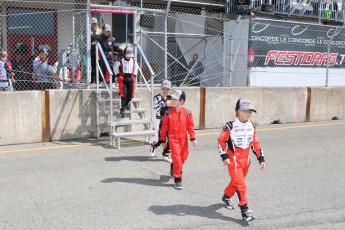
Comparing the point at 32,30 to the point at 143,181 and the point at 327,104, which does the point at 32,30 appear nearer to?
the point at 327,104

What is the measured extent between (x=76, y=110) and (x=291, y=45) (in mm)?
10209

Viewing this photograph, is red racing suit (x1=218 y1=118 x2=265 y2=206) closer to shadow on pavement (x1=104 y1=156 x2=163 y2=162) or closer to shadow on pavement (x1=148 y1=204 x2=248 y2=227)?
shadow on pavement (x1=148 y1=204 x2=248 y2=227)

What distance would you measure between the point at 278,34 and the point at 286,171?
10217mm

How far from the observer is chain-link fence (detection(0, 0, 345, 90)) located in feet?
48.0

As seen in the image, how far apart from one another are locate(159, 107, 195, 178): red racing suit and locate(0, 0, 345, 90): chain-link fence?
7.18 meters

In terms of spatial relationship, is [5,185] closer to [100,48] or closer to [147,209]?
[147,209]

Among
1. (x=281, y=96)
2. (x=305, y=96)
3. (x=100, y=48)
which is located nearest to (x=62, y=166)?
(x=100, y=48)

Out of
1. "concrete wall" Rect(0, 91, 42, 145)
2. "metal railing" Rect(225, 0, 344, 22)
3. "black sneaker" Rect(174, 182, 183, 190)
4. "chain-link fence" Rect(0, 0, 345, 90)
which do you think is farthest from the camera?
"metal railing" Rect(225, 0, 344, 22)

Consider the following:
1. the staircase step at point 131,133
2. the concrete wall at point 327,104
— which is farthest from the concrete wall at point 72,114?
the concrete wall at point 327,104

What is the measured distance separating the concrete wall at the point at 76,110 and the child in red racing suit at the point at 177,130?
3699mm

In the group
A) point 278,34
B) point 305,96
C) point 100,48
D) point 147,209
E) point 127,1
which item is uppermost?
point 127,1

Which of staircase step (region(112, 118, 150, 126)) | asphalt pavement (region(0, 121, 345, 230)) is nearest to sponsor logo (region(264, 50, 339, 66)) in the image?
asphalt pavement (region(0, 121, 345, 230))

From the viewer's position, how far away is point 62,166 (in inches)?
286

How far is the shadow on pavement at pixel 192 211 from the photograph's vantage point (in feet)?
16.8
